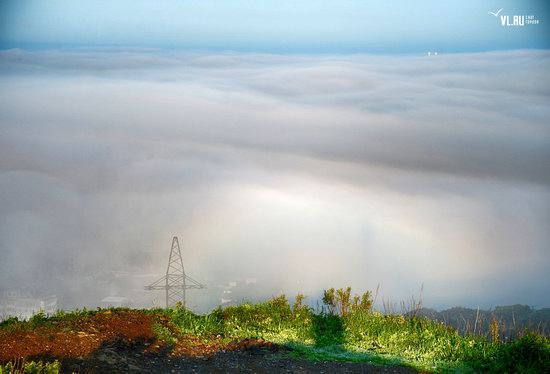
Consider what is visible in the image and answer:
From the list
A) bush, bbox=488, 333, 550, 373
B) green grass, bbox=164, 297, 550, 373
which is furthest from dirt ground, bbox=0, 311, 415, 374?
bush, bbox=488, 333, 550, 373

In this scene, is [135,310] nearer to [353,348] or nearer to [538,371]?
[353,348]

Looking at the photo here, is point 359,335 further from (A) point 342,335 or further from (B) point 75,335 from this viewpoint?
(B) point 75,335

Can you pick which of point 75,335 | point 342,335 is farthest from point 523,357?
point 75,335

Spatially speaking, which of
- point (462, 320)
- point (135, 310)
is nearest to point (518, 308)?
point (462, 320)

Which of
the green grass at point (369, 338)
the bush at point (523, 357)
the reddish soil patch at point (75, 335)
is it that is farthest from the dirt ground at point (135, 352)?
the bush at point (523, 357)

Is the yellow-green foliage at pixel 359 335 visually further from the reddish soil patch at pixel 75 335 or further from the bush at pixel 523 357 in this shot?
the reddish soil patch at pixel 75 335
